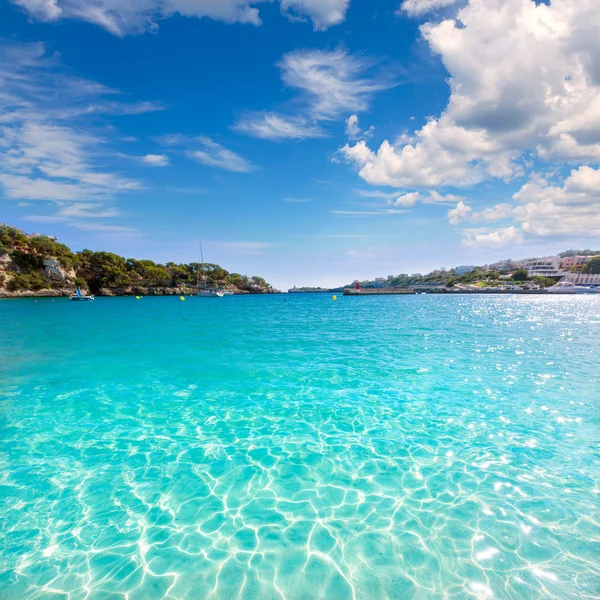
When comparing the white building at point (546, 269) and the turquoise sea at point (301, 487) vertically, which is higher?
the white building at point (546, 269)

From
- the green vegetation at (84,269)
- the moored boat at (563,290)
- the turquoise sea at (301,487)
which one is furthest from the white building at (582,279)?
the turquoise sea at (301,487)

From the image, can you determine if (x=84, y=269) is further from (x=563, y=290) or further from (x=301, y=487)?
(x=563, y=290)

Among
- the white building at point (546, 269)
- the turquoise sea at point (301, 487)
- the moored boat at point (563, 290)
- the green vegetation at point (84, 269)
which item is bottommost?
the moored boat at point (563, 290)

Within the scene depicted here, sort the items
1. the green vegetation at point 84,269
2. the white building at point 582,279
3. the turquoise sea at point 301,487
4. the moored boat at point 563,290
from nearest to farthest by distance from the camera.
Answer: the turquoise sea at point 301,487, the green vegetation at point 84,269, the moored boat at point 563,290, the white building at point 582,279

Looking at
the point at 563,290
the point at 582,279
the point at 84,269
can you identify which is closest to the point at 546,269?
the point at 582,279

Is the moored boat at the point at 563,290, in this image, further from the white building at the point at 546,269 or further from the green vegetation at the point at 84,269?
the green vegetation at the point at 84,269

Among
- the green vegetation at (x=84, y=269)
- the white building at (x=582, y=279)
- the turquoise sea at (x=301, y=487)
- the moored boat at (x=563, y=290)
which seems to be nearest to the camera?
the turquoise sea at (x=301, y=487)

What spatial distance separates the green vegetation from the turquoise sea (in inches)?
4691

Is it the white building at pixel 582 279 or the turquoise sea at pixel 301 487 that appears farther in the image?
the white building at pixel 582 279

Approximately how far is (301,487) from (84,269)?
15142 cm

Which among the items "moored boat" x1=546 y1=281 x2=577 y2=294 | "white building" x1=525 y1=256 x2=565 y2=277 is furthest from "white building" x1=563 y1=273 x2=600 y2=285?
"moored boat" x1=546 y1=281 x2=577 y2=294

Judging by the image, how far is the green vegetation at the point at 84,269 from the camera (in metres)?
99.4

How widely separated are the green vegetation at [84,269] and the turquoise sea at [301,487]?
119145 mm

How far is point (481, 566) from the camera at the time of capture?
4.80 metres
